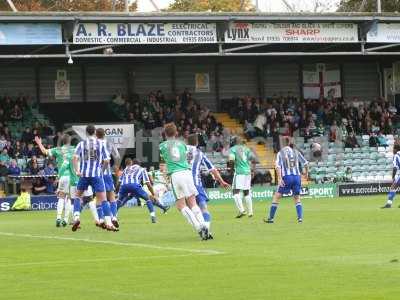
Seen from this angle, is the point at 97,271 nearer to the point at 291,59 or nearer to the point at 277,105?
the point at 277,105

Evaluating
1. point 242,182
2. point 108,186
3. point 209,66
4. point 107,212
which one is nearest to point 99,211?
point 108,186

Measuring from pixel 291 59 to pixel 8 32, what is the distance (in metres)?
18.3

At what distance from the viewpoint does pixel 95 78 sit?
50469 millimetres

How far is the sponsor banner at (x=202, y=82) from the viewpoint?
52.5 m

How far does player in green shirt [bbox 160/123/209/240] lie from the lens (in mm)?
19125

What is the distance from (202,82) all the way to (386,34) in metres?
10.9

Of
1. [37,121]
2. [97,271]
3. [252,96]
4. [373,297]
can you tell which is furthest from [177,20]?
[373,297]

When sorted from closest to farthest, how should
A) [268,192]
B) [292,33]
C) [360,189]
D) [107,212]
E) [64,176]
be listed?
[107,212]
[64,176]
[268,192]
[292,33]
[360,189]

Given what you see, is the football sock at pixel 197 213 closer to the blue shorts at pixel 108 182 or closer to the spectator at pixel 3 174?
the blue shorts at pixel 108 182

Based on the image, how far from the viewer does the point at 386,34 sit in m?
45.2

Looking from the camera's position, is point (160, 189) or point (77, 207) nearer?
point (77, 207)

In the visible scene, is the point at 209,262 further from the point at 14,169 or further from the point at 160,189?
the point at 14,169

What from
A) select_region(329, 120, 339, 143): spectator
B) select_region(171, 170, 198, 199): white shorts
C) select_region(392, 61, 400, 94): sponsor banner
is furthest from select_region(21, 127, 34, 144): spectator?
select_region(171, 170, 198, 199): white shorts

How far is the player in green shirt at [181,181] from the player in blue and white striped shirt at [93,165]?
3.32 m
